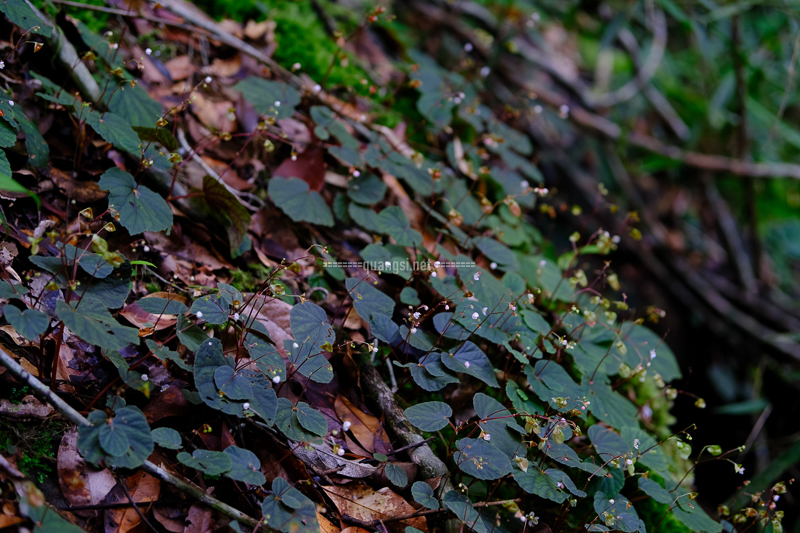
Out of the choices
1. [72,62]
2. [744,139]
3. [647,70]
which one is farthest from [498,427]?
[647,70]

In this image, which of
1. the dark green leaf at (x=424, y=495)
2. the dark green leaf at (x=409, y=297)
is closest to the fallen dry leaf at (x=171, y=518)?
the dark green leaf at (x=424, y=495)

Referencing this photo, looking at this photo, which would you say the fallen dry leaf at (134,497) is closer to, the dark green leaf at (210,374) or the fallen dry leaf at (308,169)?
the dark green leaf at (210,374)

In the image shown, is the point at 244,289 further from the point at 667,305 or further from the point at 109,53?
the point at 667,305

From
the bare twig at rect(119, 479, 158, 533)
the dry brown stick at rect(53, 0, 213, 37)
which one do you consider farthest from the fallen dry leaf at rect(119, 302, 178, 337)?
the dry brown stick at rect(53, 0, 213, 37)

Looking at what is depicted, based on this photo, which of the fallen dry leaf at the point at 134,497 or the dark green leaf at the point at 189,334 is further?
the dark green leaf at the point at 189,334

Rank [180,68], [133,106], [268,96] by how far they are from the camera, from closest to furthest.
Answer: [133,106] → [268,96] → [180,68]

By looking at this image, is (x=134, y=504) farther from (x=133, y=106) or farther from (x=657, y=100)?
(x=657, y=100)
